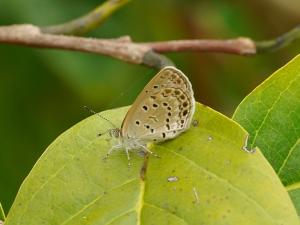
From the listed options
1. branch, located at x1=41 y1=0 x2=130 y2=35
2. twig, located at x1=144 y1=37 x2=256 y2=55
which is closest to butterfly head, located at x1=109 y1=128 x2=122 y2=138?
twig, located at x1=144 y1=37 x2=256 y2=55

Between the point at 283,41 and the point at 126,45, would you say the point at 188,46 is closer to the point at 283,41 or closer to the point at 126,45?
the point at 126,45

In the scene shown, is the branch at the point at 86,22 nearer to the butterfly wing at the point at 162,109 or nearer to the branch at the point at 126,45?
the branch at the point at 126,45

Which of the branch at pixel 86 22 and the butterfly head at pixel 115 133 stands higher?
the branch at pixel 86 22

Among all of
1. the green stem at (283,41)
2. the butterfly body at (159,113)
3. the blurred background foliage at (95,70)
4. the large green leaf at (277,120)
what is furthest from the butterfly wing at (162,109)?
the blurred background foliage at (95,70)

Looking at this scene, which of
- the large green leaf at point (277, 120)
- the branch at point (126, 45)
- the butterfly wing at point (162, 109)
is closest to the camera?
the large green leaf at point (277, 120)

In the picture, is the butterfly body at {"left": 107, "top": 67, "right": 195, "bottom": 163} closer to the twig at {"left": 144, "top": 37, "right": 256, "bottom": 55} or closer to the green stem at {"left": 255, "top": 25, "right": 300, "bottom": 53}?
the twig at {"left": 144, "top": 37, "right": 256, "bottom": 55}

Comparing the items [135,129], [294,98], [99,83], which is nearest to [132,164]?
[135,129]

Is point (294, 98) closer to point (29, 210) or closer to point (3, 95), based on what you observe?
point (29, 210)
